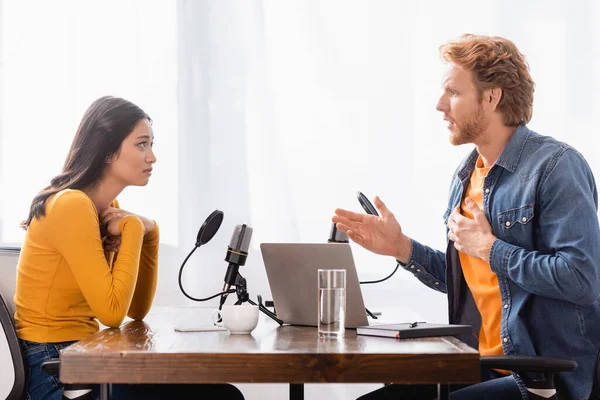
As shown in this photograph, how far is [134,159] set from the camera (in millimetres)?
2209

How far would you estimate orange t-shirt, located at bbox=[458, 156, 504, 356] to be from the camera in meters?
1.93

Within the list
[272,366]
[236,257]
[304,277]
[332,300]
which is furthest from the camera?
[236,257]

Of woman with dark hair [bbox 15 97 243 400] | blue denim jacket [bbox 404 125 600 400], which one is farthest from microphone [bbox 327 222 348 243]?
woman with dark hair [bbox 15 97 243 400]

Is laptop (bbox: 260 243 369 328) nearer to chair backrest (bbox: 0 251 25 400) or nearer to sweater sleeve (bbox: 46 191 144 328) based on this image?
sweater sleeve (bbox: 46 191 144 328)

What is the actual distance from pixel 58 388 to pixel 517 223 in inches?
49.0

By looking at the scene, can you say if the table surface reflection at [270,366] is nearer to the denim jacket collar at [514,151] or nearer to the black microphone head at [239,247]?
the black microphone head at [239,247]

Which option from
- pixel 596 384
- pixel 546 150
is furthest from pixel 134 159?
pixel 596 384

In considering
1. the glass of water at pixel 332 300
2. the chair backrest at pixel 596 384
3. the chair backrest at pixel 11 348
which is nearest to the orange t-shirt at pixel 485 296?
the chair backrest at pixel 596 384

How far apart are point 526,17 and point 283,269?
1.84 meters

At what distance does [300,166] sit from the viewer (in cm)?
307

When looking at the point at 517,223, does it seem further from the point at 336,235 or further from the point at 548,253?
the point at 336,235

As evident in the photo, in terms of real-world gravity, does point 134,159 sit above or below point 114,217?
above

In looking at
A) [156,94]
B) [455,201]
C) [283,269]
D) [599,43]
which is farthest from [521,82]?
[156,94]

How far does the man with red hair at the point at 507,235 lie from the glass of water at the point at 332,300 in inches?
15.4
